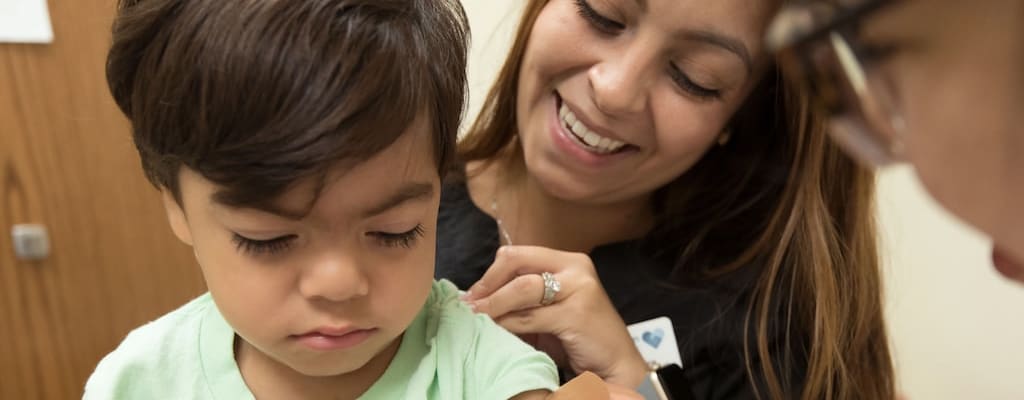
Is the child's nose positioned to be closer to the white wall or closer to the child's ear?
the child's ear

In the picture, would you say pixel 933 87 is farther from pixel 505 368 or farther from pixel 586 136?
pixel 586 136

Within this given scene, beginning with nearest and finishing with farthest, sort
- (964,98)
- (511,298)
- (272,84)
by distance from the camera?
1. (964,98)
2. (272,84)
3. (511,298)

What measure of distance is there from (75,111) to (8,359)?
475 millimetres

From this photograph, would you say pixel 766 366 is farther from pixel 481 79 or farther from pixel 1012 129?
pixel 481 79

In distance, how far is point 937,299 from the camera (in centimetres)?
184

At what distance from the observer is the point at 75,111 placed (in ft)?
4.33

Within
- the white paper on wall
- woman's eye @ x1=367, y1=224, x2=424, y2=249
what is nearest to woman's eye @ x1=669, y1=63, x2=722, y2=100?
Result: woman's eye @ x1=367, y1=224, x2=424, y2=249

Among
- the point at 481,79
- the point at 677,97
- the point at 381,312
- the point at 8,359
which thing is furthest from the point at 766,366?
the point at 8,359

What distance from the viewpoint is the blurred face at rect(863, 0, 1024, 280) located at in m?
0.32

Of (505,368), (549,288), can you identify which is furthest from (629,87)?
(505,368)

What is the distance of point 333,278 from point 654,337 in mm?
559

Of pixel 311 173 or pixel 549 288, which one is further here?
pixel 549 288

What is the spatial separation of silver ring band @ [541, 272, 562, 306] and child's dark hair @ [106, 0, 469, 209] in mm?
307

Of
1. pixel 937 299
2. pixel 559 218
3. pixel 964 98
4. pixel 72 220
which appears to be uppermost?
pixel 964 98
